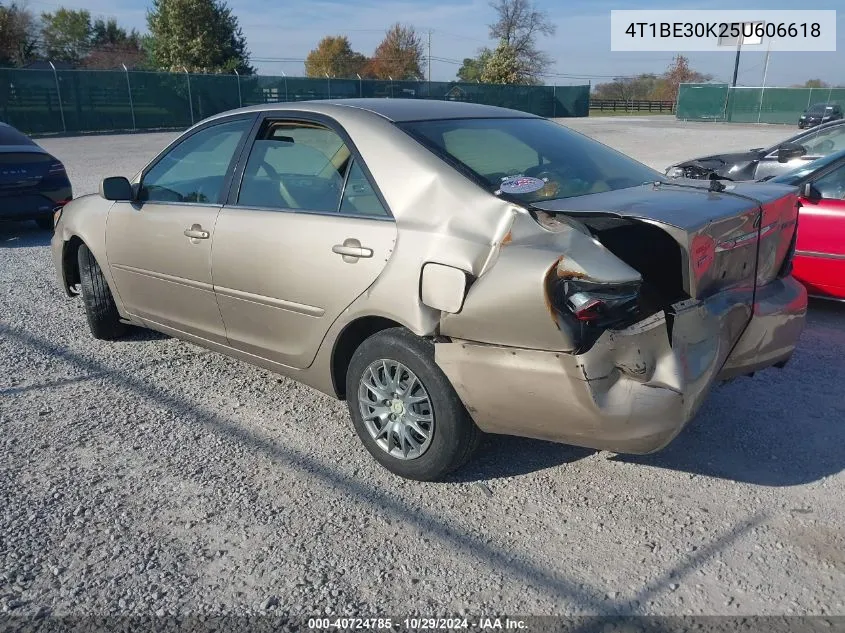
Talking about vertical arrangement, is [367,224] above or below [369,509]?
above

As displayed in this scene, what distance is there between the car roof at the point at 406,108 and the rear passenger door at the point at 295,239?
107mm

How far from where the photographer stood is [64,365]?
4656 millimetres

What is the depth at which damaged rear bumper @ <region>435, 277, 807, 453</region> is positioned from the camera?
2.69 m

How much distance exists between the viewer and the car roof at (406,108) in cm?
355

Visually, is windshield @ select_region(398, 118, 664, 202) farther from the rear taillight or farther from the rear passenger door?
the rear taillight

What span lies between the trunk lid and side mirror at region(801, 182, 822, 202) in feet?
6.44

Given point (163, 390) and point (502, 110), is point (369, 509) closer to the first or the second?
point (163, 390)

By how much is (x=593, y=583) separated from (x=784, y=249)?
79.0 inches

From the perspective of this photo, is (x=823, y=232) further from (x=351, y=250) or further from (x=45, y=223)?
(x=45, y=223)

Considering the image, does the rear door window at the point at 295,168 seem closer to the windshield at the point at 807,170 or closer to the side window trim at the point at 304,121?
the side window trim at the point at 304,121

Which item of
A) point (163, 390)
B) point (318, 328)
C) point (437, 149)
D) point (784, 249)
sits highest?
point (437, 149)

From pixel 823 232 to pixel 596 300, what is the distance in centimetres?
350

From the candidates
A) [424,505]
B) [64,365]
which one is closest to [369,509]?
[424,505]

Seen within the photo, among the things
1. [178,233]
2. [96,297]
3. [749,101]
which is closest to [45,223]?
[96,297]
